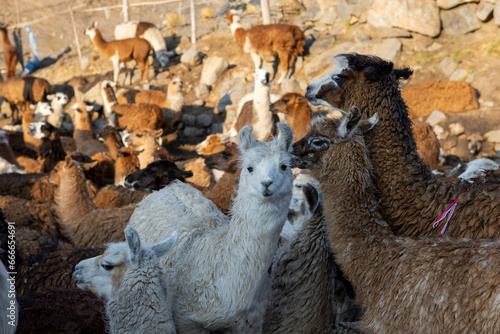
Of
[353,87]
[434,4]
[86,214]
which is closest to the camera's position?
[353,87]

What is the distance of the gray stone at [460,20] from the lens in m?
12.4

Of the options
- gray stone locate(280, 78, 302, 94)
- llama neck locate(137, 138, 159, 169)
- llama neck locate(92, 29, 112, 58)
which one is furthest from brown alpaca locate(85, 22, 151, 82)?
llama neck locate(137, 138, 159, 169)

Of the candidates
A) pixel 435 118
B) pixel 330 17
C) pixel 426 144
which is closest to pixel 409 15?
pixel 330 17

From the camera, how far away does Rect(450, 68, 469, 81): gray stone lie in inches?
448

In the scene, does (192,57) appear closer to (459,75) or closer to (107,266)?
(459,75)

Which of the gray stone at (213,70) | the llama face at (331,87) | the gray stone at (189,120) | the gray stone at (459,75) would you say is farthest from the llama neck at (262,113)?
the gray stone at (213,70)

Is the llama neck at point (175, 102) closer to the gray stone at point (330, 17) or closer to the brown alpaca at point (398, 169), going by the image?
the gray stone at point (330, 17)

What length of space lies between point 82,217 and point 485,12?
36.9 ft

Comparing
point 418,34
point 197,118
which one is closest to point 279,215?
point 197,118

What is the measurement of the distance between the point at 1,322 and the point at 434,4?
13.3 meters

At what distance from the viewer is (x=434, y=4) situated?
1287 cm

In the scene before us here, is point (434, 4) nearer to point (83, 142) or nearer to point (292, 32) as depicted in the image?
point (292, 32)

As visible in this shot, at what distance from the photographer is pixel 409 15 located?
42.4 ft

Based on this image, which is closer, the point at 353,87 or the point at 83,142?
the point at 353,87
